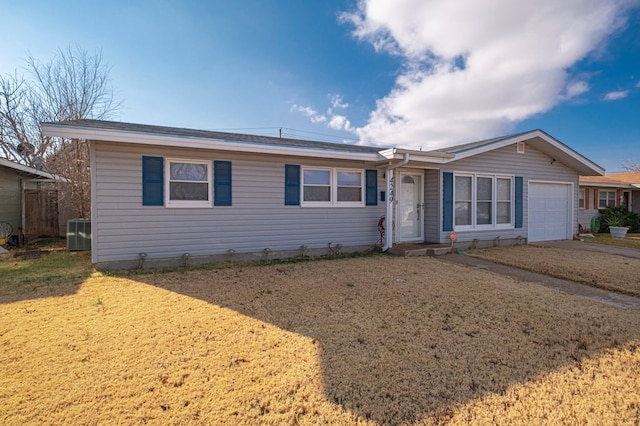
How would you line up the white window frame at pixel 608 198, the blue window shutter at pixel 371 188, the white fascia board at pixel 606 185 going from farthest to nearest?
the white window frame at pixel 608 198, the white fascia board at pixel 606 185, the blue window shutter at pixel 371 188

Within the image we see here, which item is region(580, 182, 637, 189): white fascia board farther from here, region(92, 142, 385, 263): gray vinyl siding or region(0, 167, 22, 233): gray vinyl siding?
region(0, 167, 22, 233): gray vinyl siding

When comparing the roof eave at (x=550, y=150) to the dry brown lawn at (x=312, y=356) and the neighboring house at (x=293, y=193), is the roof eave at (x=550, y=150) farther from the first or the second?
the dry brown lawn at (x=312, y=356)

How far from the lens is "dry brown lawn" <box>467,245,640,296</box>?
545 cm

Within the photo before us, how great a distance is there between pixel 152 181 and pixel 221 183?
4.36 ft

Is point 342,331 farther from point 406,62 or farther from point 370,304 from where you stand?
point 406,62

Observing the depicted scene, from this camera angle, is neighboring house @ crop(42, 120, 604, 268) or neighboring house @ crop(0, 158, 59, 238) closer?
neighboring house @ crop(42, 120, 604, 268)

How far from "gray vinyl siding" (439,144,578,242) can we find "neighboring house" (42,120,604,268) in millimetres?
35

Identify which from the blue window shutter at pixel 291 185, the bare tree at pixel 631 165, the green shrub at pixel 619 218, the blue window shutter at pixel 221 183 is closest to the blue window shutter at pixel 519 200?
the blue window shutter at pixel 291 185

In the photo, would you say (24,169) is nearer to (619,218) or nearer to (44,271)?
(44,271)

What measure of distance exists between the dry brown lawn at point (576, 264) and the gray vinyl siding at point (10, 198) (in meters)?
14.7

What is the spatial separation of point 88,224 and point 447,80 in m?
13.2

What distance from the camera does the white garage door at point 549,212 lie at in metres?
10.6

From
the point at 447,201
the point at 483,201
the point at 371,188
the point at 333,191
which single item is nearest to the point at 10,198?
the point at 333,191

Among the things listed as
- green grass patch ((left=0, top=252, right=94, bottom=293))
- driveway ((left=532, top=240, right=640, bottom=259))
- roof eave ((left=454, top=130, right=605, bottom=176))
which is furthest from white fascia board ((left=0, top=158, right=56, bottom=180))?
driveway ((left=532, top=240, right=640, bottom=259))
